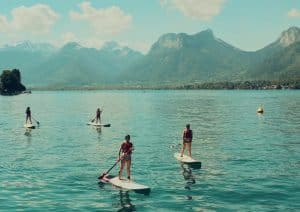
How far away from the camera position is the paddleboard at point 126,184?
1373 inches

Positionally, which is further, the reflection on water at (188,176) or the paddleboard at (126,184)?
the reflection on water at (188,176)

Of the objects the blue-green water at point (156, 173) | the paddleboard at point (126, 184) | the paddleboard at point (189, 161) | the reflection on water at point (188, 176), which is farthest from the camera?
the paddleboard at point (189, 161)

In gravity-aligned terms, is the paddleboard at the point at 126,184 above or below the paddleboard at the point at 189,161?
below

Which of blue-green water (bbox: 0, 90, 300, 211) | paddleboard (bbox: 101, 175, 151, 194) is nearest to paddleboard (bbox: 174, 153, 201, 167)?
blue-green water (bbox: 0, 90, 300, 211)

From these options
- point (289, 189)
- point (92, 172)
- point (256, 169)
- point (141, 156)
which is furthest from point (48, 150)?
point (289, 189)

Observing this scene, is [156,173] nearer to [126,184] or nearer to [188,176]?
[188,176]

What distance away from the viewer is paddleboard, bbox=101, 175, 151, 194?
1373 inches

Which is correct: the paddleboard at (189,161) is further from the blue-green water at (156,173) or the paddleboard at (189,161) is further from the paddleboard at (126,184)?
the paddleboard at (126,184)

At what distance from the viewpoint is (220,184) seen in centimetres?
3759

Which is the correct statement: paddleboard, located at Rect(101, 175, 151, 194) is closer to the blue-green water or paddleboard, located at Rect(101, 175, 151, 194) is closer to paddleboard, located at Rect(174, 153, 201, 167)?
the blue-green water

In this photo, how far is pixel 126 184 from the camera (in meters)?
36.1

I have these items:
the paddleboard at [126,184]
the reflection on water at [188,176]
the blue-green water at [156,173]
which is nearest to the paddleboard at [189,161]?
the reflection on water at [188,176]

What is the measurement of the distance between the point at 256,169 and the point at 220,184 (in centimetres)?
722

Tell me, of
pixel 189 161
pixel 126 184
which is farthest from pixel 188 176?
pixel 126 184
